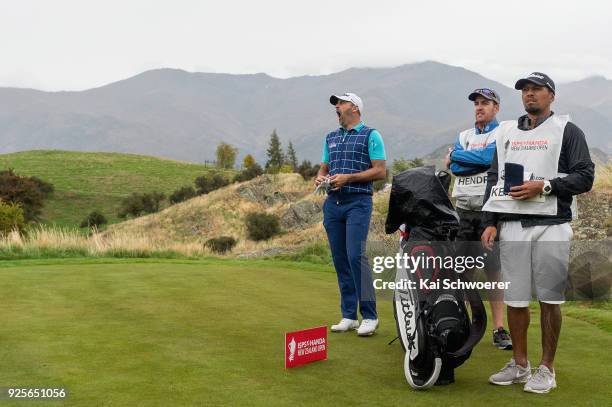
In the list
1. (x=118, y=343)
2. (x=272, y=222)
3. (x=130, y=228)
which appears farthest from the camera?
(x=130, y=228)

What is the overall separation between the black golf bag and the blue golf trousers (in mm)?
1382

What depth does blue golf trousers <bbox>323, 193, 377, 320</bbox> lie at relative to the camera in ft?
22.6

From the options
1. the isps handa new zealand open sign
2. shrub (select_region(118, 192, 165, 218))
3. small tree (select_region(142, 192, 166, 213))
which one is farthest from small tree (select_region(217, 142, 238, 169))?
the isps handa new zealand open sign

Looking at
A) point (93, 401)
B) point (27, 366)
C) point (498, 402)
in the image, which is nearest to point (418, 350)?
point (498, 402)

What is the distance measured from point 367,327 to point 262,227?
27.1 meters

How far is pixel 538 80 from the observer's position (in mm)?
4938

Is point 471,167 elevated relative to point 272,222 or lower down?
elevated

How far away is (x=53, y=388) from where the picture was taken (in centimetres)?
430

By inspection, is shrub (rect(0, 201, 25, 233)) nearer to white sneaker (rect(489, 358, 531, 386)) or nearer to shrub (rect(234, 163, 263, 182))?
shrub (rect(234, 163, 263, 182))

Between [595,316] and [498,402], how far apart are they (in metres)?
3.74

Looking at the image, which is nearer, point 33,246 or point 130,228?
point 33,246

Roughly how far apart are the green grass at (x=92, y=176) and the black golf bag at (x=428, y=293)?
5502 centimetres

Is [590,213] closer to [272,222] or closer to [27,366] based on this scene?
[27,366]

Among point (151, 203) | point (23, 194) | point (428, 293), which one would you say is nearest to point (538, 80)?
point (428, 293)
